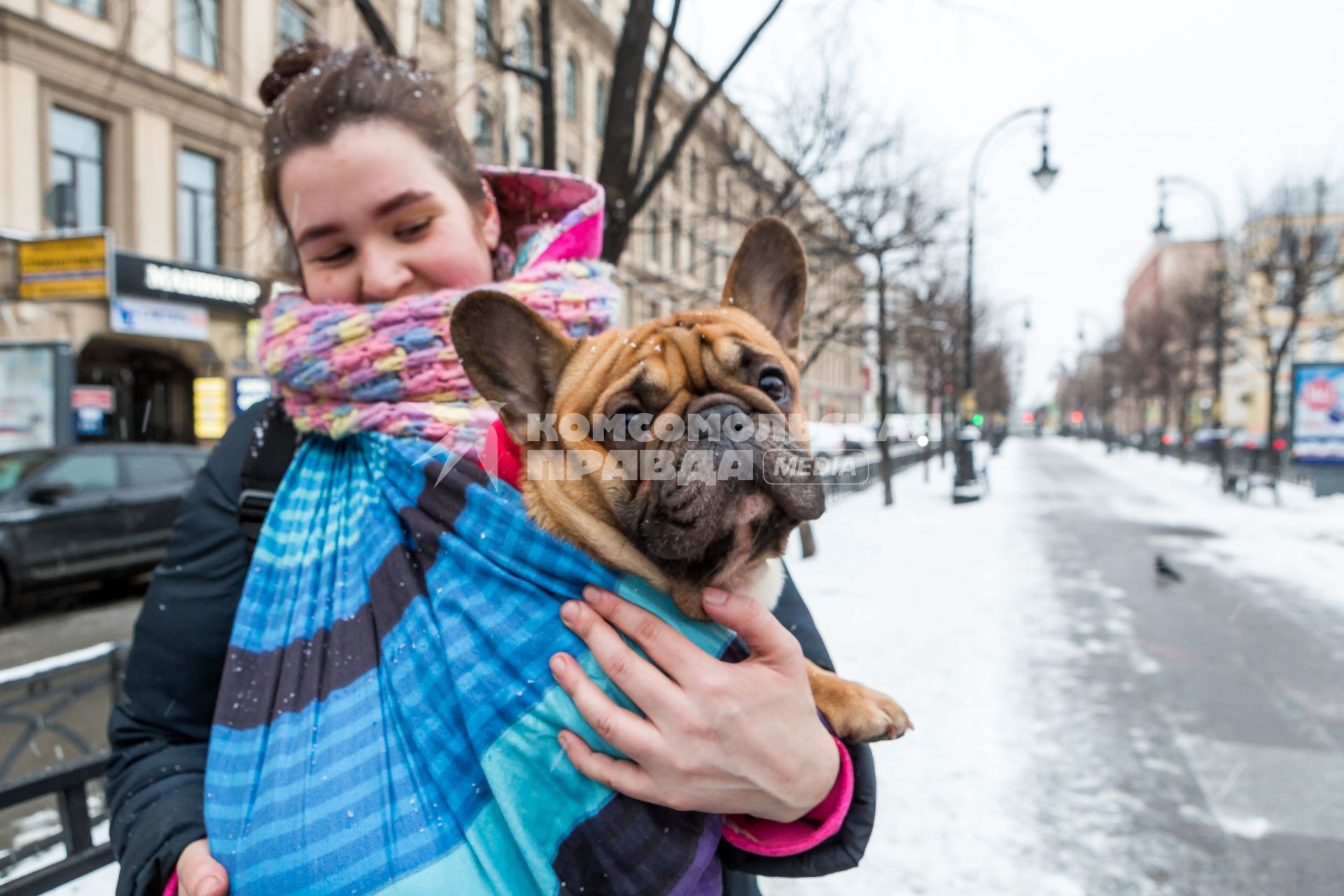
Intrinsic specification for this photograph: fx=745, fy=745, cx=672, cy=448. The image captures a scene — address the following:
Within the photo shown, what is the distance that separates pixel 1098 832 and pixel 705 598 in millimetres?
3820

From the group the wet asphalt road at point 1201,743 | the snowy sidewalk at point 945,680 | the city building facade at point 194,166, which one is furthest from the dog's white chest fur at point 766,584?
the city building facade at point 194,166

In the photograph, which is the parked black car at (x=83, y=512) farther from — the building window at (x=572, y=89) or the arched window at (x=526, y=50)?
the building window at (x=572, y=89)

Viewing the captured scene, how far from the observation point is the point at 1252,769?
4.69 metres

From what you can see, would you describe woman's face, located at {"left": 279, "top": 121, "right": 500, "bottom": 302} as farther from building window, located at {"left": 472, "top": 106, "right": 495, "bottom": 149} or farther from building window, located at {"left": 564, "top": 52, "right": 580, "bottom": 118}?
building window, located at {"left": 564, "top": 52, "right": 580, "bottom": 118}

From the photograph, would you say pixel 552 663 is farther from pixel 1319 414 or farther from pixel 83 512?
pixel 1319 414

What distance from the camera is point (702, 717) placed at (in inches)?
49.2

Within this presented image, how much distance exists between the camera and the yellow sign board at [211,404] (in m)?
18.4

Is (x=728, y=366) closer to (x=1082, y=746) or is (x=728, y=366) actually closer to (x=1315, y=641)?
(x=1082, y=746)

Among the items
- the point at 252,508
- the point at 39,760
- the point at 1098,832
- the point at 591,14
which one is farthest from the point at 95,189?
the point at 1098,832

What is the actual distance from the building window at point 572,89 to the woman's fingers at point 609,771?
35.6 ft

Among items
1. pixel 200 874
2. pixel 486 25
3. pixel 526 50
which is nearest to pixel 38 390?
pixel 526 50

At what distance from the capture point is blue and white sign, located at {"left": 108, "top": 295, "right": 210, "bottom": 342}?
1628cm

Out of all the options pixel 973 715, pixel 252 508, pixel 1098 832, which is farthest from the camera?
pixel 973 715

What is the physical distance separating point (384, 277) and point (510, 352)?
38cm
